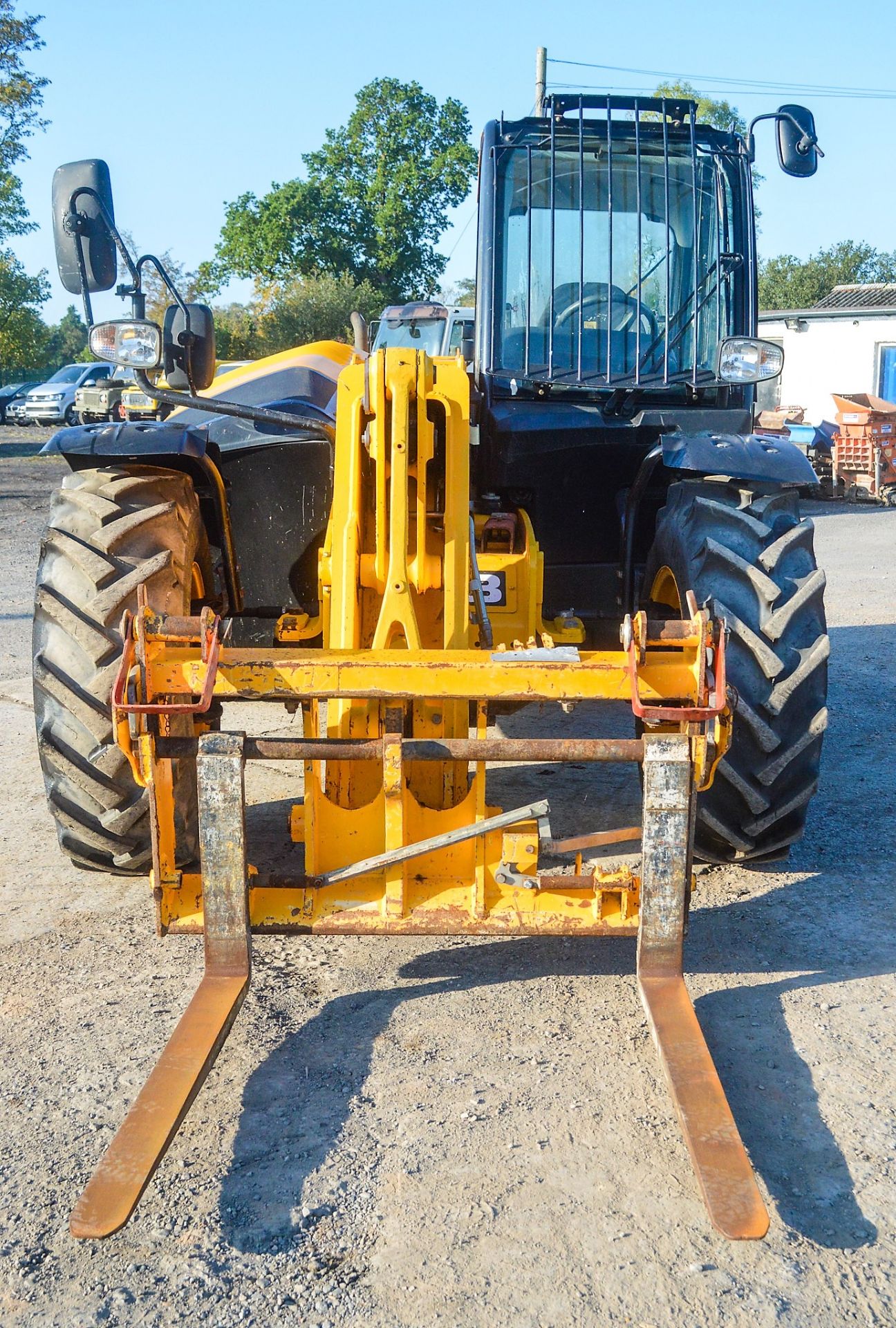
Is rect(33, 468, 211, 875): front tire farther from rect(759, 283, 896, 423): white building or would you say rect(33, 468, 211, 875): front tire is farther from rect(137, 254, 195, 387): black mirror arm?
rect(759, 283, 896, 423): white building

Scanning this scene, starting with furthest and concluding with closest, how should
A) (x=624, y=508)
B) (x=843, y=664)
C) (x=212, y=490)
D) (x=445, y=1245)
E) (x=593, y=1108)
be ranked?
(x=843, y=664) → (x=624, y=508) → (x=212, y=490) → (x=593, y=1108) → (x=445, y=1245)

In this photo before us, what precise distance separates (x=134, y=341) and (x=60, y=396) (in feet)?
101

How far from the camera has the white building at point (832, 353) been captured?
1172 inches

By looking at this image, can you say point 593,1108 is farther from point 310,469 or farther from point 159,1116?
point 310,469

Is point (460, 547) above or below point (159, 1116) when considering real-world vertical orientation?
above

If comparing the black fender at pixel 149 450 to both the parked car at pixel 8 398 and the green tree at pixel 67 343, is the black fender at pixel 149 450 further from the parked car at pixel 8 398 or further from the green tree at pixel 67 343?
the green tree at pixel 67 343

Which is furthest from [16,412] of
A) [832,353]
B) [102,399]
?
[832,353]

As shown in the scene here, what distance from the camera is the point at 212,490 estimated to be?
15.6 feet

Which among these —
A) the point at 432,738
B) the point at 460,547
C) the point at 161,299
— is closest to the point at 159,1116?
the point at 432,738

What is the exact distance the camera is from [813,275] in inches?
1940

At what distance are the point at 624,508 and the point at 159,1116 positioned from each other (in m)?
3.13

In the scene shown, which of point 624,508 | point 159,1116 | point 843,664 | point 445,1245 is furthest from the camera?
point 843,664

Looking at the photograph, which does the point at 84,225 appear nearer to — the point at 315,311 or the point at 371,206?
the point at 315,311

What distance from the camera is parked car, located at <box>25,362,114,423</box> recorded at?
32.2m
